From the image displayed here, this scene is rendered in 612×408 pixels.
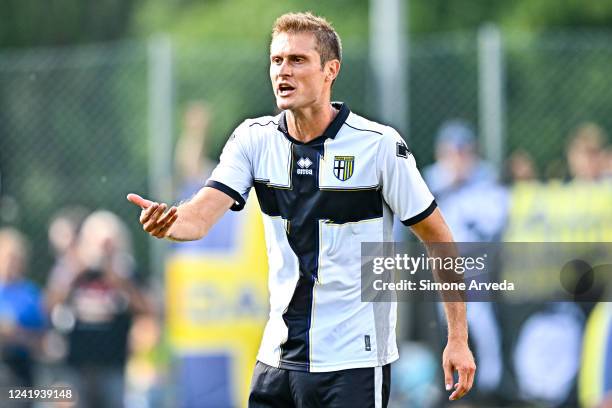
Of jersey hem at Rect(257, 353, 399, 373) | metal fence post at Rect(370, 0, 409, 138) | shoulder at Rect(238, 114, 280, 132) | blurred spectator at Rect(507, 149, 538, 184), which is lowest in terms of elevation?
jersey hem at Rect(257, 353, 399, 373)

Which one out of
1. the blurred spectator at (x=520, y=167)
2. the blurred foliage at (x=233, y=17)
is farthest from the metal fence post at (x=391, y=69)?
the blurred foliage at (x=233, y=17)

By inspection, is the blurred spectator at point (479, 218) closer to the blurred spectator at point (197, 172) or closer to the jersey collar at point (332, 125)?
the blurred spectator at point (197, 172)

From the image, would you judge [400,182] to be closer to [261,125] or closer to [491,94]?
[261,125]

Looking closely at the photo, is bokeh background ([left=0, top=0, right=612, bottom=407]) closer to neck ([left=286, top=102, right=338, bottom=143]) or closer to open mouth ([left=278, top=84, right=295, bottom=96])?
neck ([left=286, top=102, right=338, bottom=143])

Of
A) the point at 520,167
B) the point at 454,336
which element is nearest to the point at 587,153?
the point at 520,167

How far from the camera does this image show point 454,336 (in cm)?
585

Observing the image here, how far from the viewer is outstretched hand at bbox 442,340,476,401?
5.79 meters

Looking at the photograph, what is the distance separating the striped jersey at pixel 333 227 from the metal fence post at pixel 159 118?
5373 mm

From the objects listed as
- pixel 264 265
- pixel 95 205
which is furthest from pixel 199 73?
pixel 264 265

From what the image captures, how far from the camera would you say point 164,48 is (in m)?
11.3

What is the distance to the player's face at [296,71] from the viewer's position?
5.77m

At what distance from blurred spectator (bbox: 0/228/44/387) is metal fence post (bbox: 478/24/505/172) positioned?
4011mm

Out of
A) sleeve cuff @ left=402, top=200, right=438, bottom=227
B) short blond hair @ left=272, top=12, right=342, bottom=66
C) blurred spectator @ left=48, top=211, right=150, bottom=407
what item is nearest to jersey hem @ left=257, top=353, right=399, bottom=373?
sleeve cuff @ left=402, top=200, right=438, bottom=227

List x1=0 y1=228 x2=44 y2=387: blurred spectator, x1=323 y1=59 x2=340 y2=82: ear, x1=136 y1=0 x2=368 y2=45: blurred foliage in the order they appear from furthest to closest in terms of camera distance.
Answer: x1=136 y1=0 x2=368 y2=45: blurred foliage → x1=0 y1=228 x2=44 y2=387: blurred spectator → x1=323 y1=59 x2=340 y2=82: ear
